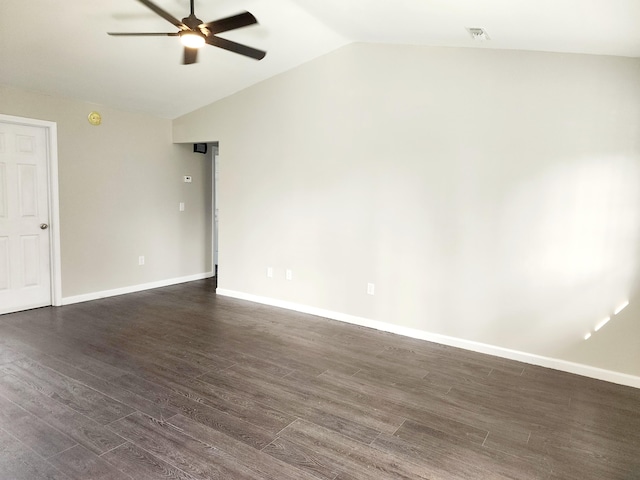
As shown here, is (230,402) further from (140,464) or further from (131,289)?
(131,289)

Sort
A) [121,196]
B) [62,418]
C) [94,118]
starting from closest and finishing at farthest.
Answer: [62,418], [94,118], [121,196]

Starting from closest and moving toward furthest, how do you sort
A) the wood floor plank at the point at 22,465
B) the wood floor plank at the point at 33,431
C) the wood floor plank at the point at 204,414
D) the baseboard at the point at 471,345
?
the wood floor plank at the point at 22,465 < the wood floor plank at the point at 33,431 < the wood floor plank at the point at 204,414 < the baseboard at the point at 471,345

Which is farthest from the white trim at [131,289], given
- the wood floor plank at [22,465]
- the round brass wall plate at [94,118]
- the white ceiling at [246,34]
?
the wood floor plank at [22,465]

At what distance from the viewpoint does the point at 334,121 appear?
4.41 m

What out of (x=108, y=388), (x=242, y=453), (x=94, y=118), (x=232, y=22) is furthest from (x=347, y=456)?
(x=94, y=118)

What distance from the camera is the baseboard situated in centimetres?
319

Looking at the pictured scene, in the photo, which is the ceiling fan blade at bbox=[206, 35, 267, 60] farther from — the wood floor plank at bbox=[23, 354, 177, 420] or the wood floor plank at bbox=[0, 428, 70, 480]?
the wood floor plank at bbox=[0, 428, 70, 480]

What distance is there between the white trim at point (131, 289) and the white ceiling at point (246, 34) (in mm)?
2390

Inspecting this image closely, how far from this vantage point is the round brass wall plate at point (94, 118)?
16.0 ft

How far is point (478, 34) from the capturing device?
3139 millimetres

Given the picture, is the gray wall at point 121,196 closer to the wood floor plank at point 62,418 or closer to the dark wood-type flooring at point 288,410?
the dark wood-type flooring at point 288,410

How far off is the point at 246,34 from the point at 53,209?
3001 millimetres

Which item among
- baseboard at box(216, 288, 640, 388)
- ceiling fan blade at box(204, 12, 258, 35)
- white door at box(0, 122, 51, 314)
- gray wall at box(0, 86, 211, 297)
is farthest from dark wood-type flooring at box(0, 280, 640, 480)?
ceiling fan blade at box(204, 12, 258, 35)

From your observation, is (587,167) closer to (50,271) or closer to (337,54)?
(337,54)
